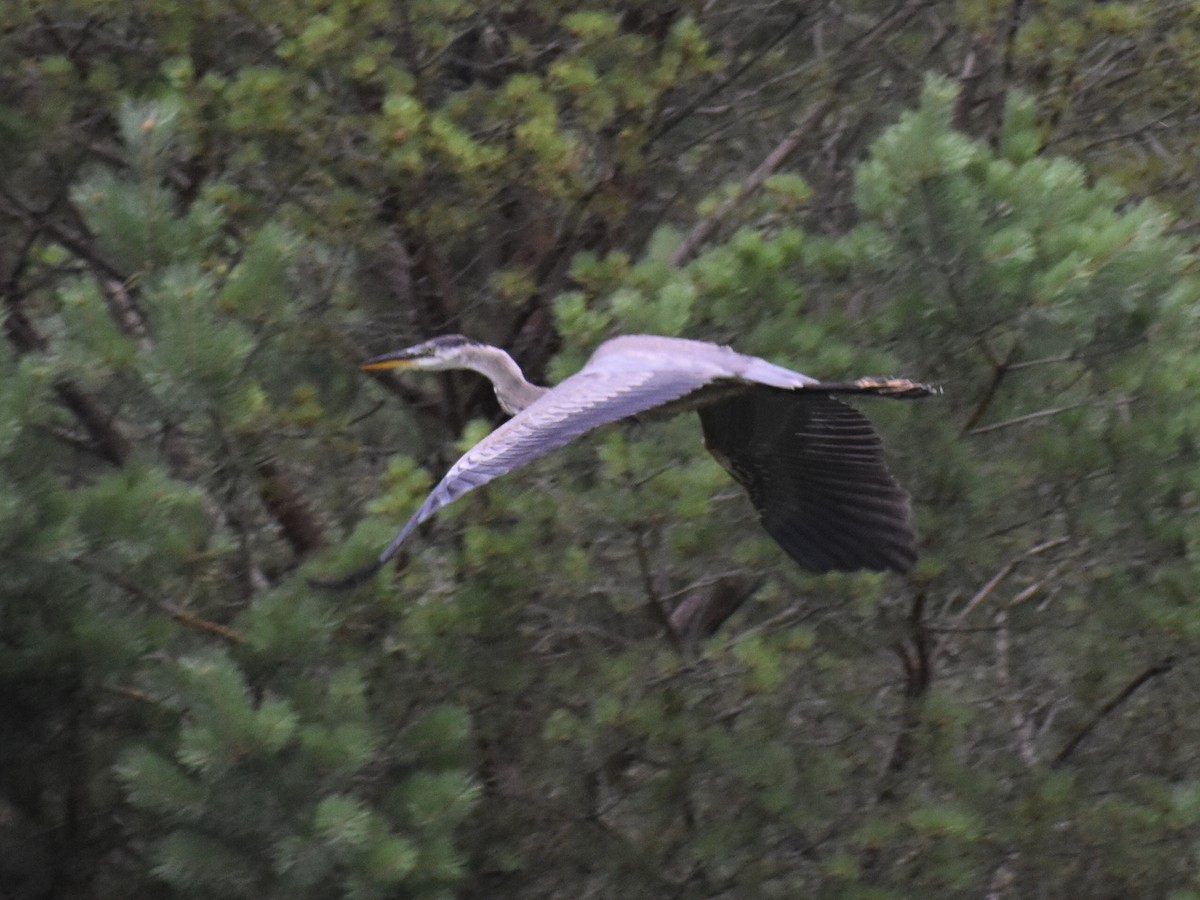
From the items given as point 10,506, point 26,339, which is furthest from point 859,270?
point 26,339

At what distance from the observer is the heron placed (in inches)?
159

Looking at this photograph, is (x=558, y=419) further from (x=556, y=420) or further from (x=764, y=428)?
(x=764, y=428)

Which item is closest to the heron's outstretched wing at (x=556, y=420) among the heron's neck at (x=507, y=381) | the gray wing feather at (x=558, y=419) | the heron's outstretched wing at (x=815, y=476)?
the gray wing feather at (x=558, y=419)

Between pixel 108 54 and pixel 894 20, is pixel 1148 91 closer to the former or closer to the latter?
pixel 894 20

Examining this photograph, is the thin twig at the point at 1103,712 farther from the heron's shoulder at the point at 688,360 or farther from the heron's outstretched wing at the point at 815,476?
the heron's shoulder at the point at 688,360

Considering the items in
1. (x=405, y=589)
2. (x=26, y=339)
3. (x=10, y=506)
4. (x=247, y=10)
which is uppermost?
(x=247, y=10)

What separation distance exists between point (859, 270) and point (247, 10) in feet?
6.75

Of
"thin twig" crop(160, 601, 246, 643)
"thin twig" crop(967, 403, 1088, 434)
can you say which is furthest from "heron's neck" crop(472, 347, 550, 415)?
"thin twig" crop(967, 403, 1088, 434)

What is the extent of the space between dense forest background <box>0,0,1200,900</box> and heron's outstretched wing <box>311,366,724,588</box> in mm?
350

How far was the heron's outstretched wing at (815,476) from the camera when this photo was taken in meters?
4.56

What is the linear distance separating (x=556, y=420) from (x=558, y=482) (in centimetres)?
123

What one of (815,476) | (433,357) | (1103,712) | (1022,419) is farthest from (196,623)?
(1103,712)

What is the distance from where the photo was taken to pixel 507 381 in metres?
5.21

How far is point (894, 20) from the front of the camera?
6645 millimetres
